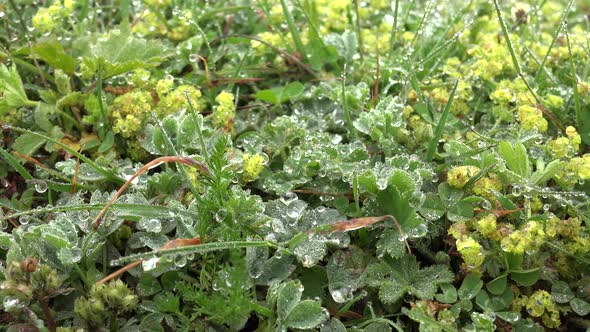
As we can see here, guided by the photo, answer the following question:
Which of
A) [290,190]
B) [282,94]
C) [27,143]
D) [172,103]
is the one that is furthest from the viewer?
[282,94]

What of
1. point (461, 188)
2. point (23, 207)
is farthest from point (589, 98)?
point (23, 207)

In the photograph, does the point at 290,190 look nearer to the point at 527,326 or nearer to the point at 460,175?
the point at 460,175

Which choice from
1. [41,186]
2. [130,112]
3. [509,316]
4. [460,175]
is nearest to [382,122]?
[460,175]

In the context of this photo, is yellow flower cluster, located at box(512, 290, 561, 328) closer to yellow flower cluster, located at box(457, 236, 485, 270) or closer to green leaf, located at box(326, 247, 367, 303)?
yellow flower cluster, located at box(457, 236, 485, 270)

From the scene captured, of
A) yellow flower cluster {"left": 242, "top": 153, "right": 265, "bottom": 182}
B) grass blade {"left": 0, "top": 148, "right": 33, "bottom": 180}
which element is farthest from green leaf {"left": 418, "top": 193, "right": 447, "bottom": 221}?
grass blade {"left": 0, "top": 148, "right": 33, "bottom": 180}

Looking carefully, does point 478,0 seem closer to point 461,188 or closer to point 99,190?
point 461,188
